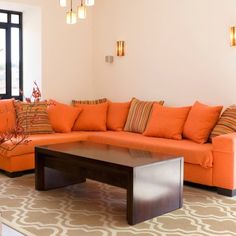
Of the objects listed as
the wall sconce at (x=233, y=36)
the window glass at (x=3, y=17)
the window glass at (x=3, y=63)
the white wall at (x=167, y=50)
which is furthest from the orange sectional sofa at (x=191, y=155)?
the window glass at (x=3, y=17)

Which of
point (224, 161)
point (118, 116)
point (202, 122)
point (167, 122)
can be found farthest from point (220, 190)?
point (118, 116)

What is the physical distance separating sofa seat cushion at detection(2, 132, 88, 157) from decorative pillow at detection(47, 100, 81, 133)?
18cm

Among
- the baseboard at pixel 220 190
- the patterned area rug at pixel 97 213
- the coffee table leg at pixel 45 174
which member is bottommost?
the patterned area rug at pixel 97 213

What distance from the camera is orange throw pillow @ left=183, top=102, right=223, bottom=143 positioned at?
4699mm

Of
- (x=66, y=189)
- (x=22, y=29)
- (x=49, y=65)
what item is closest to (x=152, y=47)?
(x=49, y=65)

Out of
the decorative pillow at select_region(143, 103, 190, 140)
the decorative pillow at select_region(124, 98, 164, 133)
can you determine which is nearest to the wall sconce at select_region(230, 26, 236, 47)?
the decorative pillow at select_region(143, 103, 190, 140)

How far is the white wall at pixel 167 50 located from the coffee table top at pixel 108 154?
5.81ft

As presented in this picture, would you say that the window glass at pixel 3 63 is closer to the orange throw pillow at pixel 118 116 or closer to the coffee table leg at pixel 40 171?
the orange throw pillow at pixel 118 116

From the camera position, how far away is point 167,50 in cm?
572

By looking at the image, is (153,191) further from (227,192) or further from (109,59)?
(109,59)

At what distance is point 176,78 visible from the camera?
563cm

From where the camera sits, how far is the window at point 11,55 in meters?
6.34

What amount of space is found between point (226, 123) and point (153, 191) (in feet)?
5.20

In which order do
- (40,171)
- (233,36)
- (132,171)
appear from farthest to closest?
(233,36) < (40,171) < (132,171)
